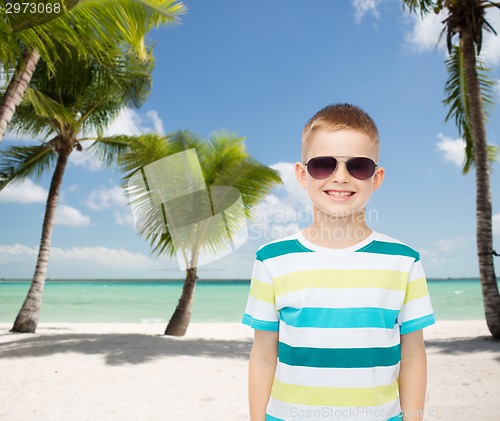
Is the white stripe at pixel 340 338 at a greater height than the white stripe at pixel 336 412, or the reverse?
the white stripe at pixel 340 338

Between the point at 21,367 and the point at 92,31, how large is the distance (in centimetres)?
538

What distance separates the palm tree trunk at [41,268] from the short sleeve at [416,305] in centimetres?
1178

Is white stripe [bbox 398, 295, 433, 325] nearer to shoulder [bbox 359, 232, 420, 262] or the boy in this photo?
the boy

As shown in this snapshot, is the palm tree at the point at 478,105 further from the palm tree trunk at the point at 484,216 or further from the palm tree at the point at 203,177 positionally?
the palm tree at the point at 203,177

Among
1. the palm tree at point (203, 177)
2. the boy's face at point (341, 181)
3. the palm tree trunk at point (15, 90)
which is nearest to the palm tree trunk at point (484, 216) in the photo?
the palm tree at point (203, 177)

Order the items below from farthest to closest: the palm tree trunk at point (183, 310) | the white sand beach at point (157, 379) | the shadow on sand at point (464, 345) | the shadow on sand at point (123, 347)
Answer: the palm tree trunk at point (183, 310) < the shadow on sand at point (464, 345) < the shadow on sand at point (123, 347) < the white sand beach at point (157, 379)

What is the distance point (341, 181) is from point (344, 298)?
0.37 metres

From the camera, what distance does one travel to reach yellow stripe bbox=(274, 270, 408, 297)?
1440 millimetres

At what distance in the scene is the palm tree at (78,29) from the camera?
563 centimetres

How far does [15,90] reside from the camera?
7.26 metres

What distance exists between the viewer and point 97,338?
10.7 meters

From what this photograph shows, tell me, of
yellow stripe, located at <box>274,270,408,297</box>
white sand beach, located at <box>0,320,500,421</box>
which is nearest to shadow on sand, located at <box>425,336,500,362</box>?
white sand beach, located at <box>0,320,500,421</box>

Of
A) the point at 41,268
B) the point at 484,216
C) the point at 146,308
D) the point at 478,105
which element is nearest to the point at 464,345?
the point at 484,216

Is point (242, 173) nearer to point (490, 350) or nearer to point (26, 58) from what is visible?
point (26, 58)
